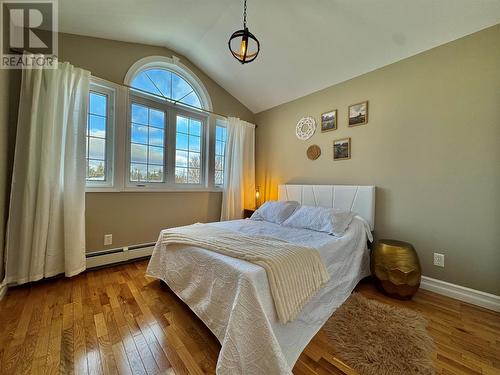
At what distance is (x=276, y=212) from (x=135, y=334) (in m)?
1.85

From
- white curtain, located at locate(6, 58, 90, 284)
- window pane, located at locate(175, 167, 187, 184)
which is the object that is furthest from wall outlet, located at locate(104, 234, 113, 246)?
window pane, located at locate(175, 167, 187, 184)

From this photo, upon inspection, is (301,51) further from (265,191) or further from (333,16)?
(265,191)

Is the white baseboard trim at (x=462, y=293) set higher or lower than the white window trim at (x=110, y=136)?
lower

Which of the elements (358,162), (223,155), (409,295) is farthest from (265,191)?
(409,295)

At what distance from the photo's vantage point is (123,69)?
8.64 ft

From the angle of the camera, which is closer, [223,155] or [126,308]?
[126,308]

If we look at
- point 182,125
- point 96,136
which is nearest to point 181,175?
point 182,125

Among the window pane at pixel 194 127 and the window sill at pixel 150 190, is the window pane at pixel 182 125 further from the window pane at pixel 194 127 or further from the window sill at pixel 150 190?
the window sill at pixel 150 190

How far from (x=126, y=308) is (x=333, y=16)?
3380 millimetres

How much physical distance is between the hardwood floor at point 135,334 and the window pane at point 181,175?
158cm

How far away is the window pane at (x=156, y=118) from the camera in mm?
2904

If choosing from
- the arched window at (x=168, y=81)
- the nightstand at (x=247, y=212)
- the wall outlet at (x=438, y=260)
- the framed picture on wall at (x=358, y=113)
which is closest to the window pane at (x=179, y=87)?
the arched window at (x=168, y=81)

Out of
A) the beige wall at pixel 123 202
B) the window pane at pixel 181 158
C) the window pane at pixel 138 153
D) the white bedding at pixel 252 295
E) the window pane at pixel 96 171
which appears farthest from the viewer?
the window pane at pixel 181 158

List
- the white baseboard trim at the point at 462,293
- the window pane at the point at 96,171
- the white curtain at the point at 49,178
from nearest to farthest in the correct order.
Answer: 1. the white baseboard trim at the point at 462,293
2. the white curtain at the point at 49,178
3. the window pane at the point at 96,171
